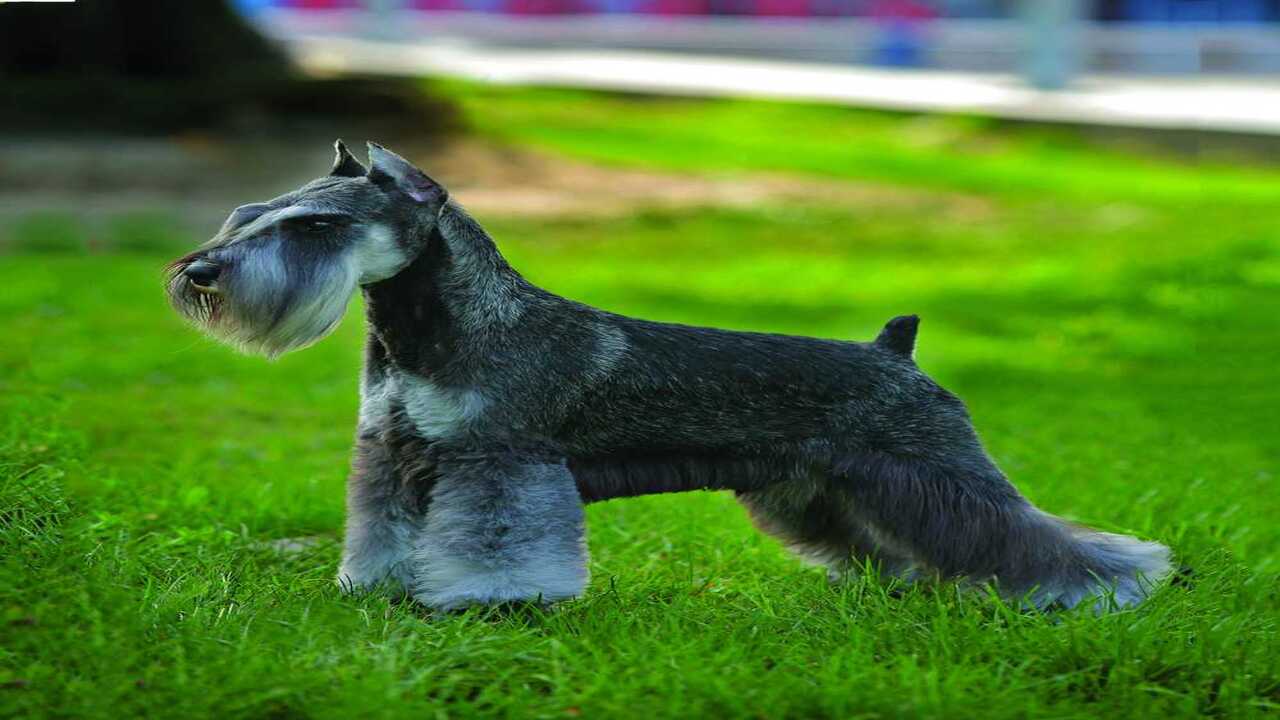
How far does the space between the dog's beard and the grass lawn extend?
2.84ft

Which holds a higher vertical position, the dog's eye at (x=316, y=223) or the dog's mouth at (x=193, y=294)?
the dog's eye at (x=316, y=223)

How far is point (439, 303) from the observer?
4590 mm

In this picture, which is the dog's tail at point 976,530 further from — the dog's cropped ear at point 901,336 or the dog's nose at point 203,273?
the dog's nose at point 203,273

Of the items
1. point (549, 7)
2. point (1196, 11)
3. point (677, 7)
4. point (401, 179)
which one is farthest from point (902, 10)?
point (401, 179)

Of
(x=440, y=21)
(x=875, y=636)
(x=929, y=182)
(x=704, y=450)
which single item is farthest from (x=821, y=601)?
(x=440, y=21)

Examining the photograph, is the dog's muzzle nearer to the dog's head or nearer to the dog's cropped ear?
the dog's head

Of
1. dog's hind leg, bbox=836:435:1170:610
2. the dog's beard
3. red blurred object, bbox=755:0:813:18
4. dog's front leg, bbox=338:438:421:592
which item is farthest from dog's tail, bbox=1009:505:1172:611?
red blurred object, bbox=755:0:813:18

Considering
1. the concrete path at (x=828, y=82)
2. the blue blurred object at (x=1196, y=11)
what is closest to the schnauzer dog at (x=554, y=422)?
the concrete path at (x=828, y=82)

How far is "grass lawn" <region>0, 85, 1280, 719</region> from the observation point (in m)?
4.25

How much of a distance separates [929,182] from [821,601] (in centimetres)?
1362

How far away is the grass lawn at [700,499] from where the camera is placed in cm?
425

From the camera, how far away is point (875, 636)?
4699 mm

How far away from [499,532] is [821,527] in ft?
3.94

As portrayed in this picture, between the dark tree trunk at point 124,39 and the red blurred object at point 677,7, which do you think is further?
the red blurred object at point 677,7
